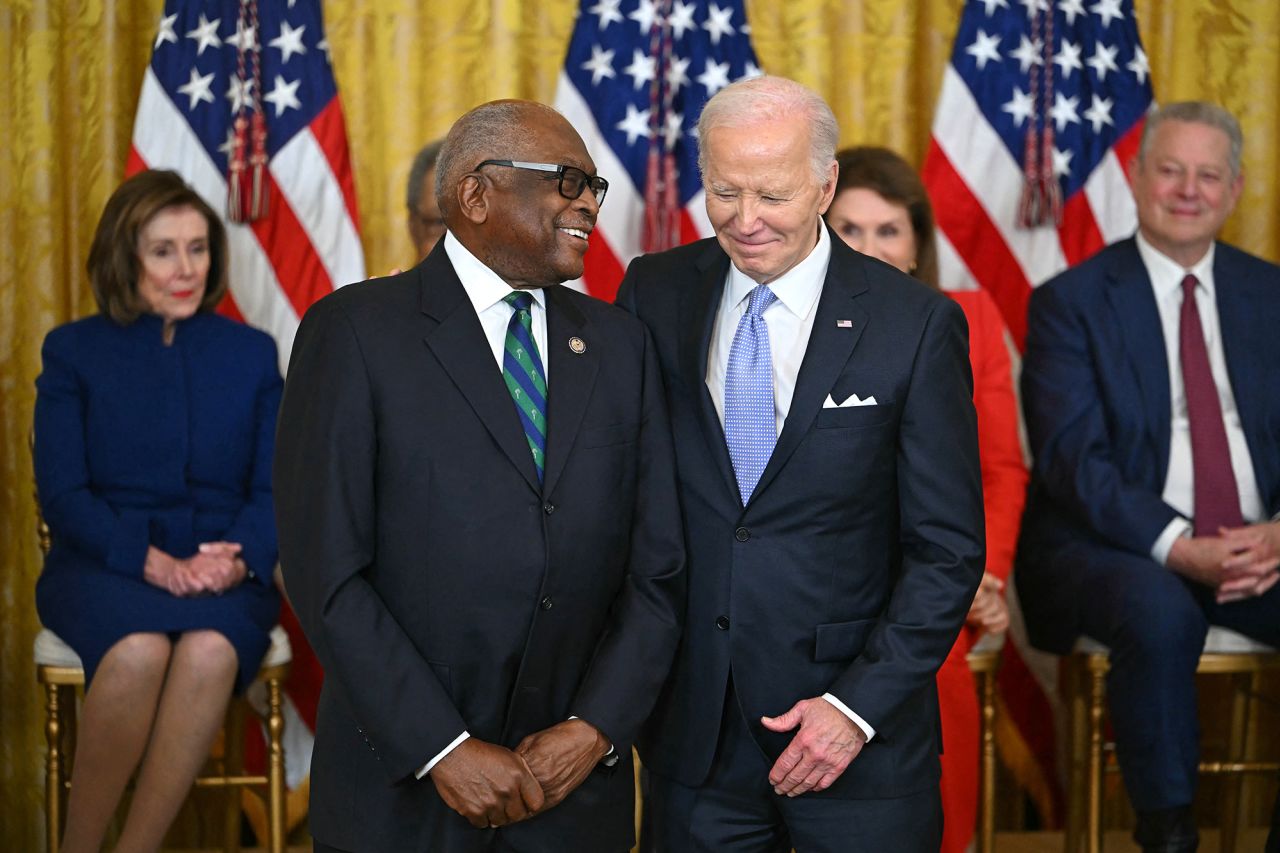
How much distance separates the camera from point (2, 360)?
4.18 m

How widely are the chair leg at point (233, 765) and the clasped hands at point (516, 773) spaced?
1.88 meters

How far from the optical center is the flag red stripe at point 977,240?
4371 mm

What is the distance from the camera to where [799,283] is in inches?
93.4

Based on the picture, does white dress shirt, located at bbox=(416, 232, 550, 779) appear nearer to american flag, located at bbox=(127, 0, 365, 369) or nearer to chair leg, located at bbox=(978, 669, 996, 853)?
chair leg, located at bbox=(978, 669, 996, 853)

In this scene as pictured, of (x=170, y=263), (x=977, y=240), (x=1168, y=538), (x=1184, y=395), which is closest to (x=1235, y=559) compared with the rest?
(x=1168, y=538)

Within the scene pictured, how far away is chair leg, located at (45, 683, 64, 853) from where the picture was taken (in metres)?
3.55

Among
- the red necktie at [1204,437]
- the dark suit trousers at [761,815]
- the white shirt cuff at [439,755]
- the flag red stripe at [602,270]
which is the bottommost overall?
the dark suit trousers at [761,815]

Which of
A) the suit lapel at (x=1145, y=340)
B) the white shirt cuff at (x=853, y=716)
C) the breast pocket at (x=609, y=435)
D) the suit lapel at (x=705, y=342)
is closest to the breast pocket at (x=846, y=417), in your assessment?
the suit lapel at (x=705, y=342)

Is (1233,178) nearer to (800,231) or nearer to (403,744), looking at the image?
(800,231)

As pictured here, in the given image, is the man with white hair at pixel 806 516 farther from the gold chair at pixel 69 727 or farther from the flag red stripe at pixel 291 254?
the flag red stripe at pixel 291 254

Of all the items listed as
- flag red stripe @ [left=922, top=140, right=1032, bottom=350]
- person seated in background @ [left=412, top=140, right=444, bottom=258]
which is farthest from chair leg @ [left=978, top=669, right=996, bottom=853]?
person seated in background @ [left=412, top=140, right=444, bottom=258]

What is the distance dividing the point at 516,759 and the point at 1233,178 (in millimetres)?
2720

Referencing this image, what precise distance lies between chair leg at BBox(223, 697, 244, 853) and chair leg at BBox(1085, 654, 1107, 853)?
2101 millimetres

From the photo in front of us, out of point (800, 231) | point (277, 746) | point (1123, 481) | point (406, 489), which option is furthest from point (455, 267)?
point (1123, 481)
